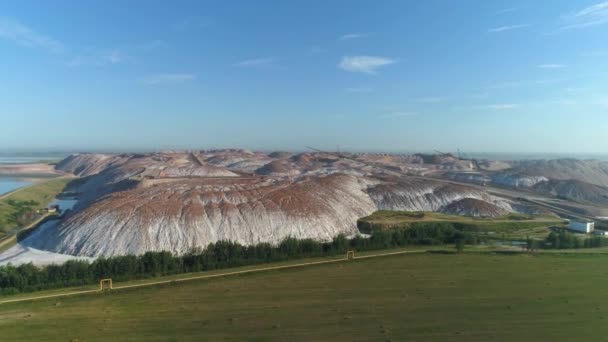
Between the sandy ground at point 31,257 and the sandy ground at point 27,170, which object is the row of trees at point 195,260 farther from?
the sandy ground at point 27,170

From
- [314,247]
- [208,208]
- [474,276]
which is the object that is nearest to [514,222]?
[474,276]

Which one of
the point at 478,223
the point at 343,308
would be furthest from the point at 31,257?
the point at 478,223

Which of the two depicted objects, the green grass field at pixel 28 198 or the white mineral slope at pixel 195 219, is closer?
the white mineral slope at pixel 195 219

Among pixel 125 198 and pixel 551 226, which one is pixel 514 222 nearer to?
pixel 551 226

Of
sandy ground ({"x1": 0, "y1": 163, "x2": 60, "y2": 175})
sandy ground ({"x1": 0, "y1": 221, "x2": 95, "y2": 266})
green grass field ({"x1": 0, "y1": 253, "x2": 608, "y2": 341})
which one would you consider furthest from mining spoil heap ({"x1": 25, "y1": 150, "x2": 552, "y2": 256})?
sandy ground ({"x1": 0, "y1": 163, "x2": 60, "y2": 175})

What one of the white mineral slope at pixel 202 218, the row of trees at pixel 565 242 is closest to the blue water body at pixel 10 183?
the white mineral slope at pixel 202 218
